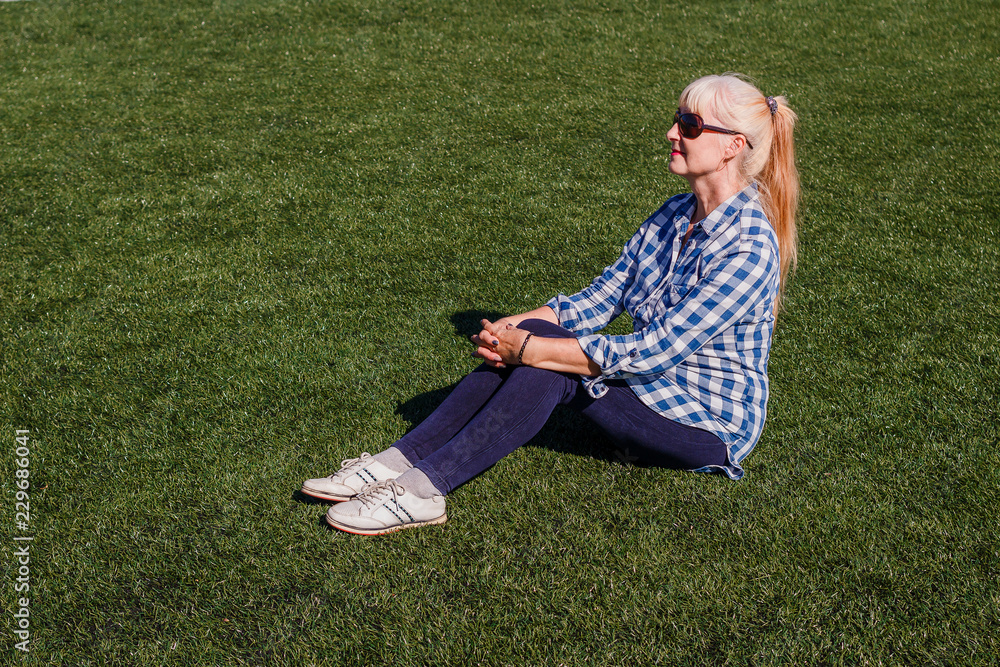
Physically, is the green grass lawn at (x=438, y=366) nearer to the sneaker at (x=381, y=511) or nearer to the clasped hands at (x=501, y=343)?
the sneaker at (x=381, y=511)

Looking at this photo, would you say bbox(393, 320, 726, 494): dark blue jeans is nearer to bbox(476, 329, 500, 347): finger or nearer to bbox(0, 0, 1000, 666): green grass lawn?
bbox(476, 329, 500, 347): finger

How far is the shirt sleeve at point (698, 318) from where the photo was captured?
4328mm

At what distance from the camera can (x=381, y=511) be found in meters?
4.53

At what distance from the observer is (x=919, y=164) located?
9.91 m

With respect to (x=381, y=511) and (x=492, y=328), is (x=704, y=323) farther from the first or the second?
(x=381, y=511)

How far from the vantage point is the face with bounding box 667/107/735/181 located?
450 cm

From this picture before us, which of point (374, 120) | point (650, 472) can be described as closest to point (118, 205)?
point (374, 120)

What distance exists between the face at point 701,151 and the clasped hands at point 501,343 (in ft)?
4.05

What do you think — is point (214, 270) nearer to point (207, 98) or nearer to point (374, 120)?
point (374, 120)

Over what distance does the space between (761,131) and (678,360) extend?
1290 millimetres

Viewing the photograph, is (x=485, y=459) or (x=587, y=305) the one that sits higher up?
(x=587, y=305)

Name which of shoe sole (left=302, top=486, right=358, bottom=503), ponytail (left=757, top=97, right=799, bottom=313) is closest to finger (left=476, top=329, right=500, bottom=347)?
shoe sole (left=302, top=486, right=358, bottom=503)

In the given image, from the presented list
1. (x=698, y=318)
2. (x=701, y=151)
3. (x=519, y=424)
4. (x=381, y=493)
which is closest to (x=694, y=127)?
(x=701, y=151)

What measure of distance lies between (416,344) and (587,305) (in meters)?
1.74
